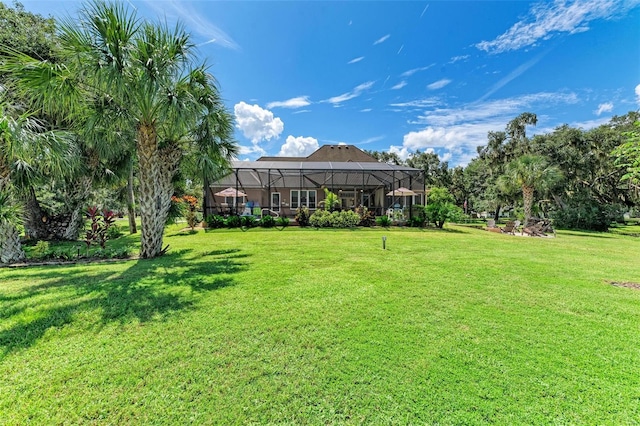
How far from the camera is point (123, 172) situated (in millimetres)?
11625

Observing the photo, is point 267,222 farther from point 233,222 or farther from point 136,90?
point 136,90

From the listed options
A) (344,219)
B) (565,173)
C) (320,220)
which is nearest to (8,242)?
(320,220)

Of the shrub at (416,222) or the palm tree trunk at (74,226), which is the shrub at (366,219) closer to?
the shrub at (416,222)

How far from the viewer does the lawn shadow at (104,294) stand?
324cm

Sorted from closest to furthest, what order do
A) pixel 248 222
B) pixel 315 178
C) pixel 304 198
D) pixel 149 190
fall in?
1. pixel 149 190
2. pixel 248 222
3. pixel 315 178
4. pixel 304 198

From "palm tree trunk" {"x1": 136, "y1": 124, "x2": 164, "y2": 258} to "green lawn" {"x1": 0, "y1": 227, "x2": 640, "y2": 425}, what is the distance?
89.3 inches

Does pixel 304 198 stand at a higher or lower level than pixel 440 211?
higher

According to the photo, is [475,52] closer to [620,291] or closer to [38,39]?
[620,291]

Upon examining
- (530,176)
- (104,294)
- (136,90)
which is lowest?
(104,294)

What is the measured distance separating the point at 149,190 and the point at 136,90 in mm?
2685

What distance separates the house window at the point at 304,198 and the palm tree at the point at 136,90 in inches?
529

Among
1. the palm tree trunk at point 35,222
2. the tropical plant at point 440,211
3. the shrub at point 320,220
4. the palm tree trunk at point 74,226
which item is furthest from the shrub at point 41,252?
the tropical plant at point 440,211

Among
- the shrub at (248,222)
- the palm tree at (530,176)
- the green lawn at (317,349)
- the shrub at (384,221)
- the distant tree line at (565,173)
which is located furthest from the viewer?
the distant tree line at (565,173)

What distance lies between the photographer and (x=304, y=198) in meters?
21.8
